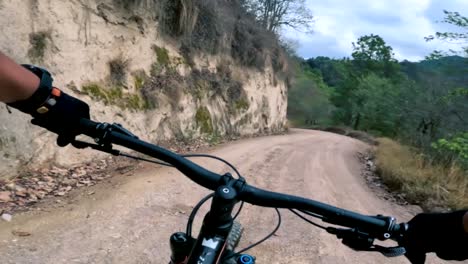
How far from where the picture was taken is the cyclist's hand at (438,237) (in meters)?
1.26

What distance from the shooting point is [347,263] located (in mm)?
4727

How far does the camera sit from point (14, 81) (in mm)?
1231

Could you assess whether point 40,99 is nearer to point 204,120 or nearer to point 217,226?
point 217,226

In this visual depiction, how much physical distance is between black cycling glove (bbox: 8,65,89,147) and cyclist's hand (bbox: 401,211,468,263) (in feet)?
4.15

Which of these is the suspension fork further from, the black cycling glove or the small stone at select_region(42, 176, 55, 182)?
the small stone at select_region(42, 176, 55, 182)

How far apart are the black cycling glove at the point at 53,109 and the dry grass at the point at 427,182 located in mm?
8166

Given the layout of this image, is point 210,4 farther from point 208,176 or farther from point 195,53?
point 208,176

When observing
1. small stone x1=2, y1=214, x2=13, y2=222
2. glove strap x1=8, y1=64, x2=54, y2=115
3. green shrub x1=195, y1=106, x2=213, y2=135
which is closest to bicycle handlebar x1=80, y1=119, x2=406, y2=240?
glove strap x1=8, y1=64, x2=54, y2=115

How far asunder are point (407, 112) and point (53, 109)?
124 feet

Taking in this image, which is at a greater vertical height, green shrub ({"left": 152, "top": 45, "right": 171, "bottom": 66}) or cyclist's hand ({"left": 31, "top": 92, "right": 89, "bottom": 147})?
green shrub ({"left": 152, "top": 45, "right": 171, "bottom": 66})

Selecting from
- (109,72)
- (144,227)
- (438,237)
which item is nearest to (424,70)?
(109,72)

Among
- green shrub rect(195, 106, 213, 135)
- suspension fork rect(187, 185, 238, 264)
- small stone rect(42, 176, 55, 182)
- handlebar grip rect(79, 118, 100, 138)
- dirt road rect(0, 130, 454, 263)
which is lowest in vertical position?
dirt road rect(0, 130, 454, 263)

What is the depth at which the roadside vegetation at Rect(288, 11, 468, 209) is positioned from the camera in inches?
371

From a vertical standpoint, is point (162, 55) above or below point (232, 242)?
Result: above
